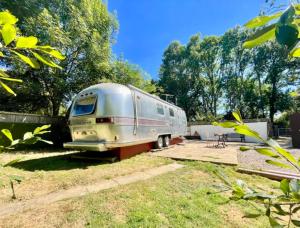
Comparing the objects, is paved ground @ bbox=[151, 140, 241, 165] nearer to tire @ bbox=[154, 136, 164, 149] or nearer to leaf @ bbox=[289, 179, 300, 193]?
tire @ bbox=[154, 136, 164, 149]

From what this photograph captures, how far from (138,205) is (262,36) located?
337 centimetres

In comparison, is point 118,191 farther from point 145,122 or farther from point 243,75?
point 243,75

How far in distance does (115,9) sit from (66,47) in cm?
525

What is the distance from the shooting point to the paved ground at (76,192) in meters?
3.38

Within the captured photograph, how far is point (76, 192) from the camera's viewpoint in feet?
13.1

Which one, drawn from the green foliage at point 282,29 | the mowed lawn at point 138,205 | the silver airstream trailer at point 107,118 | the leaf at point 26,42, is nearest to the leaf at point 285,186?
the green foliage at point 282,29

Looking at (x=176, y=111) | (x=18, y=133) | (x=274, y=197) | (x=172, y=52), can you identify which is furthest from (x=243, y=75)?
(x=274, y=197)

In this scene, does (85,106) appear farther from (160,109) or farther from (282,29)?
(282,29)

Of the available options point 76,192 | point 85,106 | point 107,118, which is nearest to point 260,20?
point 76,192

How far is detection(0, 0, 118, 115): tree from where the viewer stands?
37.5 feet

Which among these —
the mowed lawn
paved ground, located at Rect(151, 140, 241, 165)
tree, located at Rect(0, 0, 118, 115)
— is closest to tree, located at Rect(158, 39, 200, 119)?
tree, located at Rect(0, 0, 118, 115)

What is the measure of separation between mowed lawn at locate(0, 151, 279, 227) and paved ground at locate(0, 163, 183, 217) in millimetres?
211

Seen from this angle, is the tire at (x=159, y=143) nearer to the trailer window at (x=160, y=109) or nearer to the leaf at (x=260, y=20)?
the trailer window at (x=160, y=109)

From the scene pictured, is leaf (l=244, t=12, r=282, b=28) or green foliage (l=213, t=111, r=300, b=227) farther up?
leaf (l=244, t=12, r=282, b=28)
